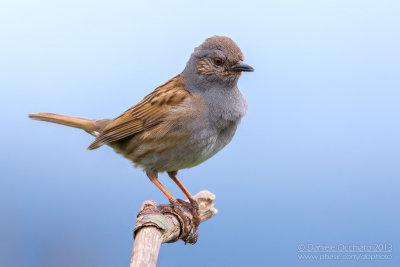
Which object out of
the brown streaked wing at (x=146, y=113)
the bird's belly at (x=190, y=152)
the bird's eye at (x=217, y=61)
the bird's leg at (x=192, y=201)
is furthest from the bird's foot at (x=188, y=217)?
the bird's eye at (x=217, y=61)

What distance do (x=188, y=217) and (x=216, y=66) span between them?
158 cm

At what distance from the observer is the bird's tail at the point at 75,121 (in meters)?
6.09

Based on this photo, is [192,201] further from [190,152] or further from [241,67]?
[241,67]

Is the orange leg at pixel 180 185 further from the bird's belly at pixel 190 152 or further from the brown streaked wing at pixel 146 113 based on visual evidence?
the brown streaked wing at pixel 146 113

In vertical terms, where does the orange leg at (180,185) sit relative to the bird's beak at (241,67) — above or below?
below

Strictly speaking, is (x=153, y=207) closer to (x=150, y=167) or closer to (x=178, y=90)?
(x=150, y=167)

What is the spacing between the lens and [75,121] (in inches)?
243

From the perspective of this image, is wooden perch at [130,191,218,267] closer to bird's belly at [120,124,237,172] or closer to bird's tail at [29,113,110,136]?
bird's belly at [120,124,237,172]

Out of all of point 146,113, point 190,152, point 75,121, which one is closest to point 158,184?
point 190,152

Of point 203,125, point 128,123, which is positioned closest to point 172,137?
point 203,125

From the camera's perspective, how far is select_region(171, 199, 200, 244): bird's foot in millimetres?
5332

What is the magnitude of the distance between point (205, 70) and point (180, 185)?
1.38m

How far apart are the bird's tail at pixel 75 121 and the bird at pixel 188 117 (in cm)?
38

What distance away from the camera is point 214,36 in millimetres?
5469
